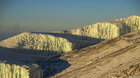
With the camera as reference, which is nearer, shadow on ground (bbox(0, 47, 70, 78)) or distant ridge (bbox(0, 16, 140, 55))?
shadow on ground (bbox(0, 47, 70, 78))

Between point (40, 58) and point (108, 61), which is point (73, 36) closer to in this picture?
point (40, 58)

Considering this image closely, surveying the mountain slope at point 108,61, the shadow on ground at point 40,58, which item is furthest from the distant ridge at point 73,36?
the mountain slope at point 108,61

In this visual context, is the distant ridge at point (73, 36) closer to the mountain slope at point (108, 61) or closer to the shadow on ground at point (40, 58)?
the shadow on ground at point (40, 58)

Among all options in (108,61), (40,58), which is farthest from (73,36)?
(108,61)

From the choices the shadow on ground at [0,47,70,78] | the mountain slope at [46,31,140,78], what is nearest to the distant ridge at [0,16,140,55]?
the shadow on ground at [0,47,70,78]

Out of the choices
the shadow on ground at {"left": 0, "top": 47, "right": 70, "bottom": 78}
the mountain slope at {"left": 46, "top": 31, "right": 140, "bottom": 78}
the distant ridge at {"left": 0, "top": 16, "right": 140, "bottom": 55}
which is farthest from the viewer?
the distant ridge at {"left": 0, "top": 16, "right": 140, "bottom": 55}

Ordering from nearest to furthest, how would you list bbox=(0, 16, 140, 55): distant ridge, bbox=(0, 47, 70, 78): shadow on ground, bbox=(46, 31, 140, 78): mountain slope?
bbox=(46, 31, 140, 78): mountain slope, bbox=(0, 47, 70, 78): shadow on ground, bbox=(0, 16, 140, 55): distant ridge

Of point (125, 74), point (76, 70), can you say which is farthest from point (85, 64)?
point (125, 74)

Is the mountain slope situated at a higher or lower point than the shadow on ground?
higher

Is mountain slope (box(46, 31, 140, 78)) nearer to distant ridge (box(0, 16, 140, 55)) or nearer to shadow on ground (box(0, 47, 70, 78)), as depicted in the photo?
shadow on ground (box(0, 47, 70, 78))
